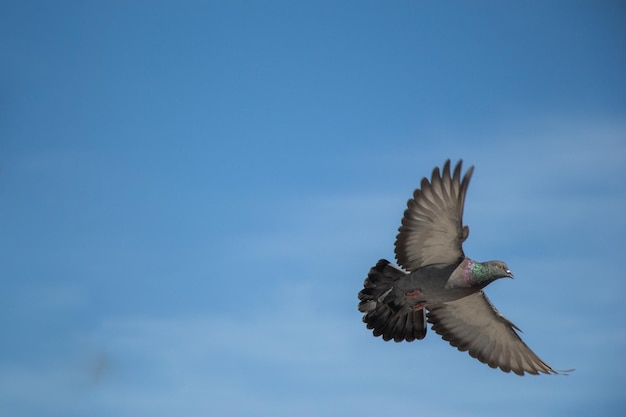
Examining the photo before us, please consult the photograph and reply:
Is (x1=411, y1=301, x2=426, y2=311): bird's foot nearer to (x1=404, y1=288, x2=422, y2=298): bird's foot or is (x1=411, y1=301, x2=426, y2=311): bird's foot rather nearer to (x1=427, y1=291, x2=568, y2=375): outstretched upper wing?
(x1=404, y1=288, x2=422, y2=298): bird's foot

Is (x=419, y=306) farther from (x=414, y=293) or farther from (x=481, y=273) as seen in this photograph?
(x=481, y=273)

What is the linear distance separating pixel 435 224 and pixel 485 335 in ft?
15.7

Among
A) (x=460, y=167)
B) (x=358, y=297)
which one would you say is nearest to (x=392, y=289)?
(x=358, y=297)

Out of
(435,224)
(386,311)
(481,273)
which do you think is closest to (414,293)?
(386,311)

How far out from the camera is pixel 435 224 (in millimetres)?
21234

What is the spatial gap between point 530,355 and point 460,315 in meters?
2.06

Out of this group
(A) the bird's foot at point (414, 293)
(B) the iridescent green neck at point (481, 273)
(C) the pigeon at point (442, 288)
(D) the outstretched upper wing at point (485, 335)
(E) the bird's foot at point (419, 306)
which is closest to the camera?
(C) the pigeon at point (442, 288)

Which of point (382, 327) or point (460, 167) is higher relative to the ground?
point (460, 167)

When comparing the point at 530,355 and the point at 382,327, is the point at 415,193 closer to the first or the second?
the point at 382,327

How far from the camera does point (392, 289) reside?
2242 centimetres

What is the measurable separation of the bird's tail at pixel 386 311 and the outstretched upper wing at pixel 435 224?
467 millimetres

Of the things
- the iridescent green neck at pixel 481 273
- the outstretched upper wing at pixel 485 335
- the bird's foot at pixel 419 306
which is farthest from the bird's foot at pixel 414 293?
the outstretched upper wing at pixel 485 335

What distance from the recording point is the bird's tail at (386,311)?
22.3 m

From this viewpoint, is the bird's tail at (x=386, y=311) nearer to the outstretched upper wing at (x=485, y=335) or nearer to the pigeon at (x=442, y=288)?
the pigeon at (x=442, y=288)
